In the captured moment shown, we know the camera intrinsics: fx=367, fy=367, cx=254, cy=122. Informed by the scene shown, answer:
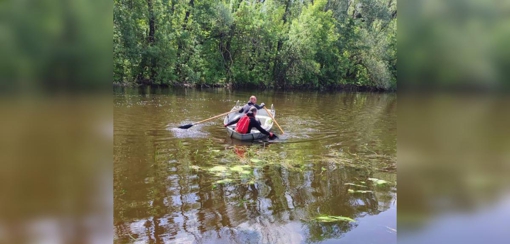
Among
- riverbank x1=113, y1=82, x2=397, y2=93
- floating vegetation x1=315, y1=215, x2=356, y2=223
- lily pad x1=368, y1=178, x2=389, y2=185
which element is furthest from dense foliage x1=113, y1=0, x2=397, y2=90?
floating vegetation x1=315, y1=215, x2=356, y2=223

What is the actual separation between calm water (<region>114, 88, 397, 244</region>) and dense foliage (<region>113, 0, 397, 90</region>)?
18.5 metres

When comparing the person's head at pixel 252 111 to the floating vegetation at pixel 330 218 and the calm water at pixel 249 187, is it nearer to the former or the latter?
the calm water at pixel 249 187

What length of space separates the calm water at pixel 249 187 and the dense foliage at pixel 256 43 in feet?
60.8

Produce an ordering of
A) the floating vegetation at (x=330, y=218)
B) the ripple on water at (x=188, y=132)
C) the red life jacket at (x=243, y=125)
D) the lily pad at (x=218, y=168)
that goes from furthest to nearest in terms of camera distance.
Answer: the ripple on water at (x=188, y=132)
the red life jacket at (x=243, y=125)
the lily pad at (x=218, y=168)
the floating vegetation at (x=330, y=218)

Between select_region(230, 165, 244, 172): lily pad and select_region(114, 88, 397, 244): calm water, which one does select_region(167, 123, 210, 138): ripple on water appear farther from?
select_region(230, 165, 244, 172): lily pad

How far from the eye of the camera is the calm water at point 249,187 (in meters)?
4.83

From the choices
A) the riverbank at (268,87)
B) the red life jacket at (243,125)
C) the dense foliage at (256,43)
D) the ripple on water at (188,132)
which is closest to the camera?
the red life jacket at (243,125)

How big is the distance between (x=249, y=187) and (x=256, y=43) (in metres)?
29.5

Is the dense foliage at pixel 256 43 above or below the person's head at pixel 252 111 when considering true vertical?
above

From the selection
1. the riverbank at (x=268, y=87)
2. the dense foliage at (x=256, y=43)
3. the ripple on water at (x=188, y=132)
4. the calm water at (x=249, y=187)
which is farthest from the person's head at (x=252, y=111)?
the riverbank at (x=268, y=87)

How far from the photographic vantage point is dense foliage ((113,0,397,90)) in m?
28.9

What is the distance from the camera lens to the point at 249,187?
6.52 metres
